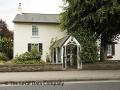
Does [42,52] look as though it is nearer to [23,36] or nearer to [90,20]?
[23,36]

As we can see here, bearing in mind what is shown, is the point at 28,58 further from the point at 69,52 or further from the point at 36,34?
the point at 36,34

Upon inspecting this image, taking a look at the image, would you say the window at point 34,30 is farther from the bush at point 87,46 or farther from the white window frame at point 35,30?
the bush at point 87,46

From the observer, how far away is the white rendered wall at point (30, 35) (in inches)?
1762

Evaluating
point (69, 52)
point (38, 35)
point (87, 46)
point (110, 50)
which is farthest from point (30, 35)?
point (87, 46)

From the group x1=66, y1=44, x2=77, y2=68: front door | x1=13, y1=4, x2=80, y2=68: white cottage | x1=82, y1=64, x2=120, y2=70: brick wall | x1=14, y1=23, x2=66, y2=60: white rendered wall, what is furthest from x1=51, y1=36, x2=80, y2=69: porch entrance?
x1=14, y1=23, x2=66, y2=60: white rendered wall

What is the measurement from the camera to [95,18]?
3303 cm

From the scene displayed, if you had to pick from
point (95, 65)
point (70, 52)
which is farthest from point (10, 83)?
point (70, 52)

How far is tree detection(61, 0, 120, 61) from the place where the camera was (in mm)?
31859

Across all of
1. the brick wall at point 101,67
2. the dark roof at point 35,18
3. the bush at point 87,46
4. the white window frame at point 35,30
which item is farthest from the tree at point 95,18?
the dark roof at point 35,18

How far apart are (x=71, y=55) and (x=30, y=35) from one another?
885cm

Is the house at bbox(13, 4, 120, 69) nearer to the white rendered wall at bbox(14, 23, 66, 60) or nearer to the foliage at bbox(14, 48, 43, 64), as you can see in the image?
the white rendered wall at bbox(14, 23, 66, 60)

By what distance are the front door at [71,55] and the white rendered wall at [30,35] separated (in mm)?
6744

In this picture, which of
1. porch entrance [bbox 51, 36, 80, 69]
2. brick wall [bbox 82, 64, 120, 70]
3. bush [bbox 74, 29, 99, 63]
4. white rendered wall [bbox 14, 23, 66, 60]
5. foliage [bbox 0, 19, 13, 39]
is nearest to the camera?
brick wall [bbox 82, 64, 120, 70]

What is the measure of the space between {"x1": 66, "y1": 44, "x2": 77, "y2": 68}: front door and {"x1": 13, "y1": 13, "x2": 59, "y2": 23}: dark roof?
25.7ft
